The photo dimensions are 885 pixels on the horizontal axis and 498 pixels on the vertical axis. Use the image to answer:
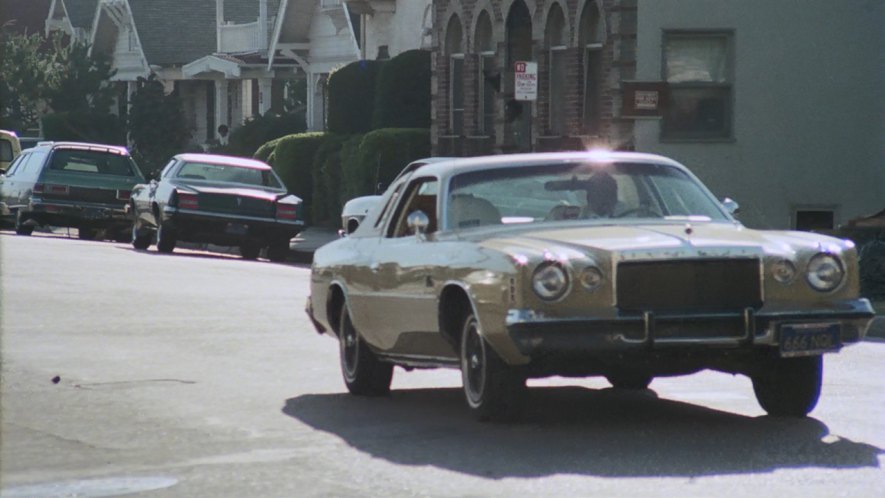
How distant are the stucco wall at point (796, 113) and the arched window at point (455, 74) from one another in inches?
331

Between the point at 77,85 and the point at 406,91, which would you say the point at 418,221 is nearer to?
the point at 406,91

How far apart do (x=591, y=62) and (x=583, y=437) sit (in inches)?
897

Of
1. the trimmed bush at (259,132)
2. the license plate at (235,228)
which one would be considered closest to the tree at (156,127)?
the trimmed bush at (259,132)

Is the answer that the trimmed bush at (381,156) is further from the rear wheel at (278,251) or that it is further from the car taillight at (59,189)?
the car taillight at (59,189)

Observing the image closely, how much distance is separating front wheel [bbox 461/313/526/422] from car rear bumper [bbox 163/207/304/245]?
20834mm

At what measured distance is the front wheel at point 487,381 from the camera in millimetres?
10445

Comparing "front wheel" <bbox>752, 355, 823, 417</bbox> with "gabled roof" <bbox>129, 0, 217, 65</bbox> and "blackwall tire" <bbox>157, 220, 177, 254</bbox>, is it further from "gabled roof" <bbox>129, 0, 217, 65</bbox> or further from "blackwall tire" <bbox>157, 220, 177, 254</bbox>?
"gabled roof" <bbox>129, 0, 217, 65</bbox>

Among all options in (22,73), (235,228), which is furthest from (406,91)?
(22,73)

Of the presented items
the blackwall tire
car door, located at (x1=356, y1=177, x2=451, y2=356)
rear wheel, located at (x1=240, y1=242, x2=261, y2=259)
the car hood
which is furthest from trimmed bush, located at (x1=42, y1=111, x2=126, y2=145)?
the car hood

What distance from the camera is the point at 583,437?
1026cm

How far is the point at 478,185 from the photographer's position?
11742mm

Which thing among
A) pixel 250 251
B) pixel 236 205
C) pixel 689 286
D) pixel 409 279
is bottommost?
pixel 250 251

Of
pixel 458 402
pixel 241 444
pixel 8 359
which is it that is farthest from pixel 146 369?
pixel 241 444

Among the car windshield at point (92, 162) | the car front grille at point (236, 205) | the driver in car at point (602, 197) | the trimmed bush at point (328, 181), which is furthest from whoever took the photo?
the trimmed bush at point (328, 181)
